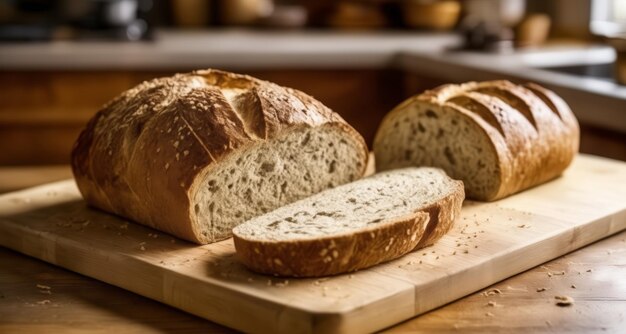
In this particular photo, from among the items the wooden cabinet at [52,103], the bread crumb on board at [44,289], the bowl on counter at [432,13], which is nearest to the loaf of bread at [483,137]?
the bread crumb on board at [44,289]

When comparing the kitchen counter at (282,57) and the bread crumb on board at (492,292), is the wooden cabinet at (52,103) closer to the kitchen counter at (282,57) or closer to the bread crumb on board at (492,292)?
the kitchen counter at (282,57)

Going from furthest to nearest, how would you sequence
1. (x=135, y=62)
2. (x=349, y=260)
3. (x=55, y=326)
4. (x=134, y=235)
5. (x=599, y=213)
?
(x=135, y=62)
(x=599, y=213)
(x=134, y=235)
(x=349, y=260)
(x=55, y=326)

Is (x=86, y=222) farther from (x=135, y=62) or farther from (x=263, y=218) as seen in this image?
(x=135, y=62)

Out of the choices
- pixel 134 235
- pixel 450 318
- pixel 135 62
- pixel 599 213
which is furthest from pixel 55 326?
pixel 135 62

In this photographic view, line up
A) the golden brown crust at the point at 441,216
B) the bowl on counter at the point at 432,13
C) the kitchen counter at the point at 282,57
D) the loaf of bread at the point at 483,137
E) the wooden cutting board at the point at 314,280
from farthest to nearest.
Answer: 1. the bowl on counter at the point at 432,13
2. the kitchen counter at the point at 282,57
3. the loaf of bread at the point at 483,137
4. the golden brown crust at the point at 441,216
5. the wooden cutting board at the point at 314,280

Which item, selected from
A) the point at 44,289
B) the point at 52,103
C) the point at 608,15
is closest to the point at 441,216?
the point at 44,289

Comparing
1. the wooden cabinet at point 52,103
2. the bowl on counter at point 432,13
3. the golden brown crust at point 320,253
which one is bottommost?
the wooden cabinet at point 52,103

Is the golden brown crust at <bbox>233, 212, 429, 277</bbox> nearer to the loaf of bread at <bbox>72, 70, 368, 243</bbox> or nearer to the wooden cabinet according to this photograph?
the loaf of bread at <bbox>72, 70, 368, 243</bbox>
